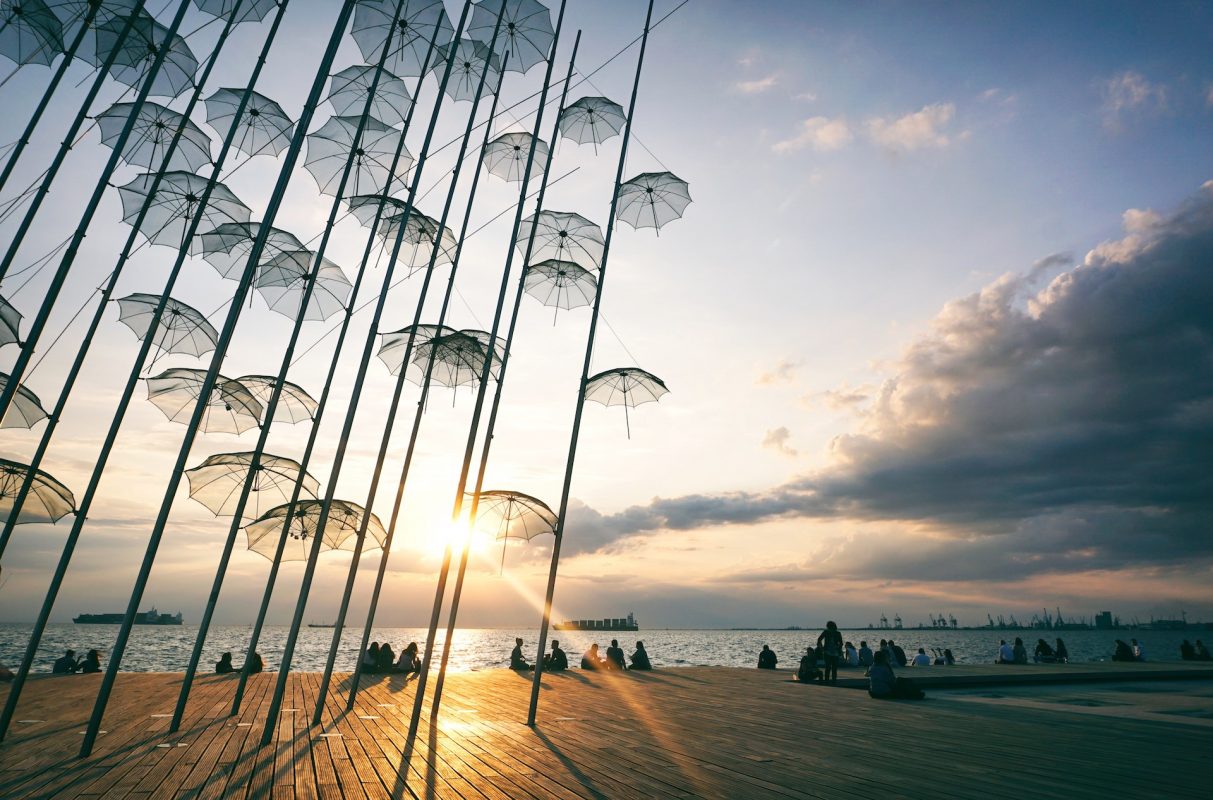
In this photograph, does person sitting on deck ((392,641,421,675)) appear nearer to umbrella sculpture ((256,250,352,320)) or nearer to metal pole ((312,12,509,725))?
metal pole ((312,12,509,725))

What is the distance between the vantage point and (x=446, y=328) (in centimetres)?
1555

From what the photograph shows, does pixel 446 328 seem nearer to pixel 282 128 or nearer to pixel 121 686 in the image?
pixel 282 128

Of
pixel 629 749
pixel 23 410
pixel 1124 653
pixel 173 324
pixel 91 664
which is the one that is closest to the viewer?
pixel 629 749

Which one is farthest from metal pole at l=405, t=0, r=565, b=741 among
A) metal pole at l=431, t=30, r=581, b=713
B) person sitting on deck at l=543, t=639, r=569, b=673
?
person sitting on deck at l=543, t=639, r=569, b=673

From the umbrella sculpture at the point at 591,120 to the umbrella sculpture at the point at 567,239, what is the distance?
240cm

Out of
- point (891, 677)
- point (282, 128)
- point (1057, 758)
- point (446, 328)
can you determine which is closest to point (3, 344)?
point (282, 128)

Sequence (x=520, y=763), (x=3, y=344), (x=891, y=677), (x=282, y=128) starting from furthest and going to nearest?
(x=282, y=128), (x=891, y=677), (x=3, y=344), (x=520, y=763)

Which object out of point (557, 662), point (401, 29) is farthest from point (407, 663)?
point (401, 29)

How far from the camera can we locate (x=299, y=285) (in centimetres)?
1798

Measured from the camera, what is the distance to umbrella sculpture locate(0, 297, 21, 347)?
13992 mm

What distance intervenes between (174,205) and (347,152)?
16.9ft

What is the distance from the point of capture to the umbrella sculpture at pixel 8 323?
1399cm

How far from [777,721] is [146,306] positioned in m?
21.0

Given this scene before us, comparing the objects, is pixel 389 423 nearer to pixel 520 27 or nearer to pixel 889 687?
pixel 520 27
